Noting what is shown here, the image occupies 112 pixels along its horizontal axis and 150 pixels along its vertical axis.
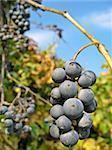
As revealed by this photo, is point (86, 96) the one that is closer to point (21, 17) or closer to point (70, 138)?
point (70, 138)

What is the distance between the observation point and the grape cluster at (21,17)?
312 centimetres

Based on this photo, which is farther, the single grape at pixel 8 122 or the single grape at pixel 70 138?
the single grape at pixel 8 122

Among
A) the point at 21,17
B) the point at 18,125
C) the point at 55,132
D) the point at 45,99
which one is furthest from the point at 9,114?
the point at 45,99

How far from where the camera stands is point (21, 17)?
312cm

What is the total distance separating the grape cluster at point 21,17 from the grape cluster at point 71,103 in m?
1.98

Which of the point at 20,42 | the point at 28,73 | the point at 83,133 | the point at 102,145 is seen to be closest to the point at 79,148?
the point at 102,145

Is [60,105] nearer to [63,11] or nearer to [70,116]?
[70,116]

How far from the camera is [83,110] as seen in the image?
3.75 ft

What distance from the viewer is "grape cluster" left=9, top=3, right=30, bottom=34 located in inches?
123

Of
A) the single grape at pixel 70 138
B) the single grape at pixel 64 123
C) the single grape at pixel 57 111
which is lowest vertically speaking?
the single grape at pixel 70 138

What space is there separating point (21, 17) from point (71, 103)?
208cm

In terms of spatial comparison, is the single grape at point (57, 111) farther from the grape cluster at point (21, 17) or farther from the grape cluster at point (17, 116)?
the grape cluster at point (21, 17)

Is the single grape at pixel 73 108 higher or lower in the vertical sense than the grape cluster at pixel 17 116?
lower

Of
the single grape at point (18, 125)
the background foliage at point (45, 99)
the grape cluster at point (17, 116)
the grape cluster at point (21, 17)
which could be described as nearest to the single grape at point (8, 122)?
the grape cluster at point (17, 116)
